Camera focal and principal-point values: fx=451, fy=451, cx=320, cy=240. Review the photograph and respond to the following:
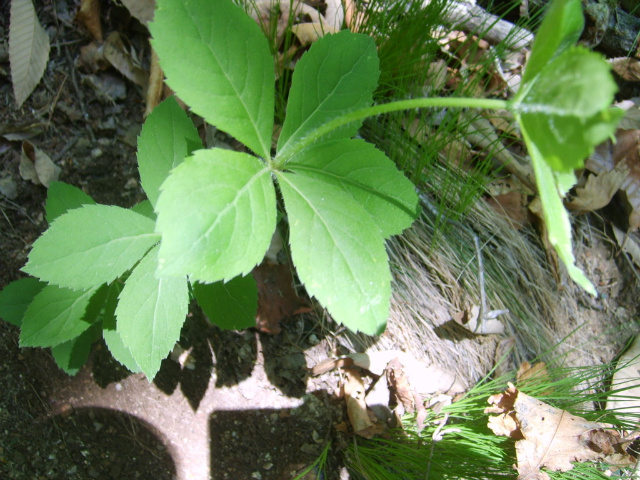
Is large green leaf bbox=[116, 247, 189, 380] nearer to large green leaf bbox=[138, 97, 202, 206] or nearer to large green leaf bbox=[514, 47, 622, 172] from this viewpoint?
large green leaf bbox=[138, 97, 202, 206]

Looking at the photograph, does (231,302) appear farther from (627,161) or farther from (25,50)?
(627,161)

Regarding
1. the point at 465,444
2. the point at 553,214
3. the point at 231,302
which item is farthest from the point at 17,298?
the point at 465,444

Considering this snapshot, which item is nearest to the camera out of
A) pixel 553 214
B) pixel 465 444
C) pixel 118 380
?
pixel 553 214

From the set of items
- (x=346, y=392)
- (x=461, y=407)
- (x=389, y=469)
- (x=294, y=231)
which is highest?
(x=294, y=231)

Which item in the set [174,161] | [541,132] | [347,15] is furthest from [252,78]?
[347,15]

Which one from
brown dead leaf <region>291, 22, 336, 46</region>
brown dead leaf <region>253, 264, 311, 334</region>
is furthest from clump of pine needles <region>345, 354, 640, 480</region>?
brown dead leaf <region>291, 22, 336, 46</region>

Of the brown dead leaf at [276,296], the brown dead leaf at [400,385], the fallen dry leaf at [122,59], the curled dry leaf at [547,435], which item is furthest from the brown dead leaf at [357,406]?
the fallen dry leaf at [122,59]

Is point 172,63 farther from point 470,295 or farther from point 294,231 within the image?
point 470,295
